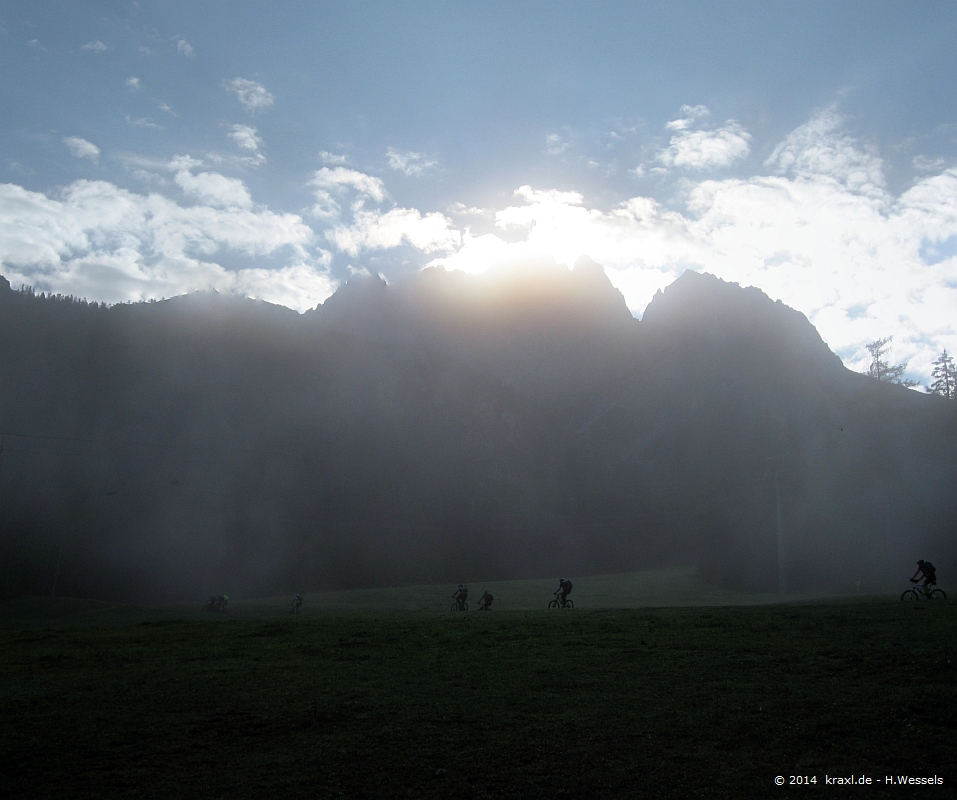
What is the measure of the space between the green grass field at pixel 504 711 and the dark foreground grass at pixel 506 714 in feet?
0.16

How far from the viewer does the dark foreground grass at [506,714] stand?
967 centimetres

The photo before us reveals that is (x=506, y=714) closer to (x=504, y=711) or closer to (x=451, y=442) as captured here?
(x=504, y=711)

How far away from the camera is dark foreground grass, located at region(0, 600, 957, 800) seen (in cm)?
967

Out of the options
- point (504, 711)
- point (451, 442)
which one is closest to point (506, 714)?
point (504, 711)

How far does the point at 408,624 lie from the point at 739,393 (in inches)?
4157

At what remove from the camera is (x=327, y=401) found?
13012cm

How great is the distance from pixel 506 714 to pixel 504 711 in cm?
20

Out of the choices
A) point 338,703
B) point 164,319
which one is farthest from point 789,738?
point 164,319

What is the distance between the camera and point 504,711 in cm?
1264

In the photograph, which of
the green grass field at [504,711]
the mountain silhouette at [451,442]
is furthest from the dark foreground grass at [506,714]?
the mountain silhouette at [451,442]

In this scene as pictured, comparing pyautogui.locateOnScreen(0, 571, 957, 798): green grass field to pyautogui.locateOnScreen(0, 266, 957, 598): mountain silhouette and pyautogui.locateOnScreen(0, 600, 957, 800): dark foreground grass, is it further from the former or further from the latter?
pyautogui.locateOnScreen(0, 266, 957, 598): mountain silhouette

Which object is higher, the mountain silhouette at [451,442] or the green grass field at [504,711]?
the mountain silhouette at [451,442]

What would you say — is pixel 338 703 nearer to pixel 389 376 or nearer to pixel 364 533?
pixel 364 533

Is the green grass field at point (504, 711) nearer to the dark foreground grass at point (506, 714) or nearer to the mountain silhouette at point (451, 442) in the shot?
the dark foreground grass at point (506, 714)
